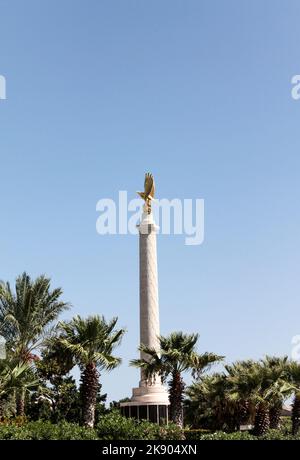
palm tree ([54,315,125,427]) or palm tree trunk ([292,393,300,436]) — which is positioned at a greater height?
palm tree ([54,315,125,427])

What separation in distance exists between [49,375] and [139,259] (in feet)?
34.8

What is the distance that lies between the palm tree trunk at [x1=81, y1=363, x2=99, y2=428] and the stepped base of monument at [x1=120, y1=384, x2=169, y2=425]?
31.8ft

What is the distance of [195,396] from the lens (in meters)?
43.4

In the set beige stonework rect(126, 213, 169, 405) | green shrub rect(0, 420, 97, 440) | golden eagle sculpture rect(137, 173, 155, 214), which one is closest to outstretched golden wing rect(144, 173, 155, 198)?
golden eagle sculpture rect(137, 173, 155, 214)

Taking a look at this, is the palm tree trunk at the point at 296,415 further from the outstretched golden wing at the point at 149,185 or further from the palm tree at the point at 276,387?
the outstretched golden wing at the point at 149,185

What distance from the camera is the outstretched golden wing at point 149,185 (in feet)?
142

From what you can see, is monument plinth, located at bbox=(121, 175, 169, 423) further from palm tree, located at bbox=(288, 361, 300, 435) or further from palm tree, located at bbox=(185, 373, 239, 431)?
palm tree, located at bbox=(288, 361, 300, 435)

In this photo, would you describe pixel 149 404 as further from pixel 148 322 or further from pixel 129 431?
pixel 129 431

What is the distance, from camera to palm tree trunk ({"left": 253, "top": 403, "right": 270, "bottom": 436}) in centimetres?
3046

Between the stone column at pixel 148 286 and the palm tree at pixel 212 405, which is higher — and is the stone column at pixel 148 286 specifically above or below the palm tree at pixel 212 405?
above

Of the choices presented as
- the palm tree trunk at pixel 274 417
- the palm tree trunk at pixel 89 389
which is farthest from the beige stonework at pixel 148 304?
the palm tree trunk at pixel 89 389

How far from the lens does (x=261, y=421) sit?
30.6 meters
